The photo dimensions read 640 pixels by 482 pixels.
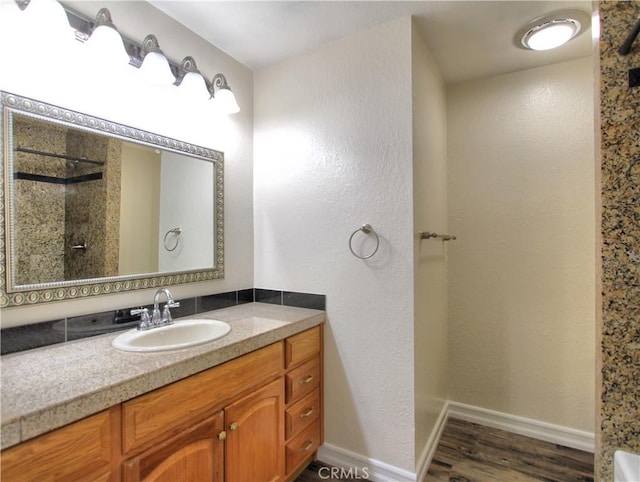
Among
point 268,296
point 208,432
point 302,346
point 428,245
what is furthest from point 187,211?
point 428,245

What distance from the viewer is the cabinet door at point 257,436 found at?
1214 mm

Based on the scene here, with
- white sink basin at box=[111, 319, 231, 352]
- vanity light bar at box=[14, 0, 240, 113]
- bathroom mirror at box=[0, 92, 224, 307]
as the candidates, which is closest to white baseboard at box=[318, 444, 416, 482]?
white sink basin at box=[111, 319, 231, 352]

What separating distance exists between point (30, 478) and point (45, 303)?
0.66m

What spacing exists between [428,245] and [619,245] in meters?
1.02

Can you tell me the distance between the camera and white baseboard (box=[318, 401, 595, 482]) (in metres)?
1.61

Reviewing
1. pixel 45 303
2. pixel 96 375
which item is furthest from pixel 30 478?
pixel 45 303

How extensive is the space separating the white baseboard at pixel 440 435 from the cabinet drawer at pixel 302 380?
414mm

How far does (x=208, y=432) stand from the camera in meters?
1.12

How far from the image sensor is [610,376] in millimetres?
821

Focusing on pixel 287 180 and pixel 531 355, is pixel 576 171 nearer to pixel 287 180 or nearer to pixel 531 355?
pixel 531 355

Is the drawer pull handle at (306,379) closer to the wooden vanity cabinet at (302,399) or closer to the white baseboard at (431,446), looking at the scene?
the wooden vanity cabinet at (302,399)

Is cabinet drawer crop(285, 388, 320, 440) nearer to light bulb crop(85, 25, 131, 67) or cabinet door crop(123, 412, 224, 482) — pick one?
cabinet door crop(123, 412, 224, 482)

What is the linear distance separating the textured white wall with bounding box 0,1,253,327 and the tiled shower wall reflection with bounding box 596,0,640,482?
5.53 feet

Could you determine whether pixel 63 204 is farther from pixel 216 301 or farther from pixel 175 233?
pixel 216 301
